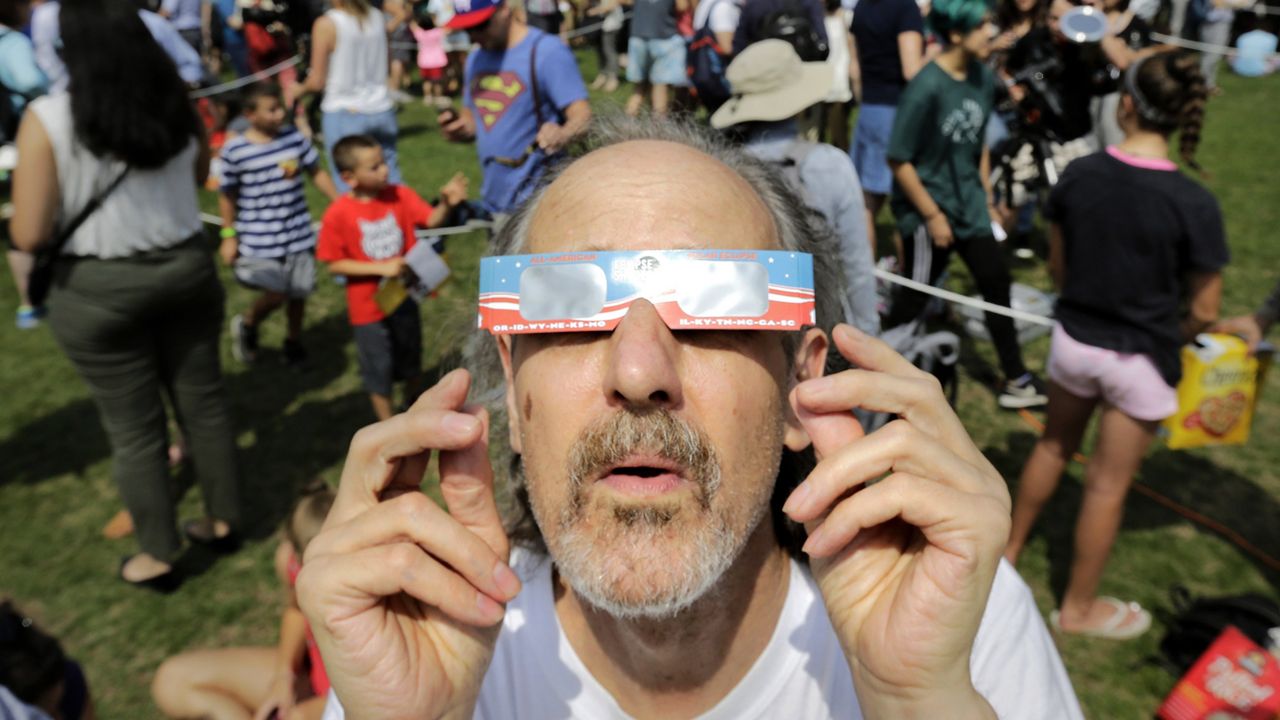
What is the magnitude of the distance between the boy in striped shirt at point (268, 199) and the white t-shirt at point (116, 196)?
1.46m

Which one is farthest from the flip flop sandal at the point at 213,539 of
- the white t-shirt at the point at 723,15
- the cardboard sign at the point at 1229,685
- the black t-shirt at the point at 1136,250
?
the white t-shirt at the point at 723,15

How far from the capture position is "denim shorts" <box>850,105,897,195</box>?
591 cm

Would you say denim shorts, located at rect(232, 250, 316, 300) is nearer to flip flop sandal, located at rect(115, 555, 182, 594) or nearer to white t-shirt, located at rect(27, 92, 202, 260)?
white t-shirt, located at rect(27, 92, 202, 260)

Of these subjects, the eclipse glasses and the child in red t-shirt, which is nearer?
the eclipse glasses

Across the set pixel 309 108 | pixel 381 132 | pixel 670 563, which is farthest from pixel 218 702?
pixel 309 108

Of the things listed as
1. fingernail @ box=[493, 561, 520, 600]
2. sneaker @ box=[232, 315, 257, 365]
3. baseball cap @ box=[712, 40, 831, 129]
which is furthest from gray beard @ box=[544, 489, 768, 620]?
sneaker @ box=[232, 315, 257, 365]

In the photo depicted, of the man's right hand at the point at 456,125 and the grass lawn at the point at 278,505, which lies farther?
the man's right hand at the point at 456,125

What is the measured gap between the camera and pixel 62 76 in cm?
555

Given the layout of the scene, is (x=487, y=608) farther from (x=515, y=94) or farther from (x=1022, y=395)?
(x=1022, y=395)

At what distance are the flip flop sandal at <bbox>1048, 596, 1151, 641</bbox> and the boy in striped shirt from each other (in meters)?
4.55

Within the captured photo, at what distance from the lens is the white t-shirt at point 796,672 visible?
148 cm

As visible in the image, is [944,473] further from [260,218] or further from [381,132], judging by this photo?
[381,132]

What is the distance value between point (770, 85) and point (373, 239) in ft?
7.11

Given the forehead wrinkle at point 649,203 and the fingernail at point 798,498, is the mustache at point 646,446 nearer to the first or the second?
the fingernail at point 798,498
